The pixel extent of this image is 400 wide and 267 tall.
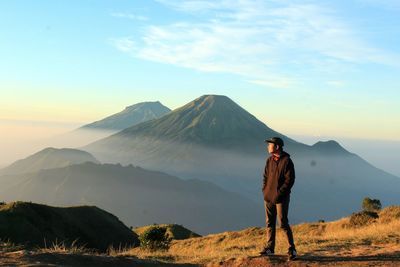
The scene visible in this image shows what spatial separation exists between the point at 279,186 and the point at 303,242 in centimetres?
800

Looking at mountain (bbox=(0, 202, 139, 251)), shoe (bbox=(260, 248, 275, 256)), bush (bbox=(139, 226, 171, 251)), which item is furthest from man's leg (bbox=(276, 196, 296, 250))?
mountain (bbox=(0, 202, 139, 251))

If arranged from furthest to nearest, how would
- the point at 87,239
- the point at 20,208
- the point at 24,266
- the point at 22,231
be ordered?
the point at 87,239, the point at 20,208, the point at 22,231, the point at 24,266

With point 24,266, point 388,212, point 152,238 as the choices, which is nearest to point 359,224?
point 388,212

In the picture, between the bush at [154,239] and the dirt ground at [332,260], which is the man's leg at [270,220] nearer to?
the dirt ground at [332,260]

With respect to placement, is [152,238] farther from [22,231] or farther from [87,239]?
[87,239]

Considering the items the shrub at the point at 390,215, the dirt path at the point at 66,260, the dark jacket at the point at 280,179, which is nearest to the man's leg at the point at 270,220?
the dark jacket at the point at 280,179

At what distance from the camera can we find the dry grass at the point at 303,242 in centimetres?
1457

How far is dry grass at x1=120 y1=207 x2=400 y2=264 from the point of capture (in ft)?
47.8

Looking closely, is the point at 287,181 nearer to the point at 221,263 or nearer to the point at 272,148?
the point at 272,148

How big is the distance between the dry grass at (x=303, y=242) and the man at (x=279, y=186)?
221 cm

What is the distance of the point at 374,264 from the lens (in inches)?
439

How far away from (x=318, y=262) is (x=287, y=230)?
1099mm

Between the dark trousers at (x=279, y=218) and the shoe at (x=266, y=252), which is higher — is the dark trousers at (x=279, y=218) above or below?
above

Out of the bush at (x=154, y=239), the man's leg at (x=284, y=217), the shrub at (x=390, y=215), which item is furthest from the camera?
the shrub at (x=390, y=215)
